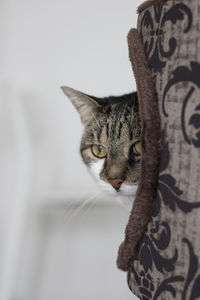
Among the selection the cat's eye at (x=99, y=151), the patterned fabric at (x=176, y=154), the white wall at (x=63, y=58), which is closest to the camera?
the patterned fabric at (x=176, y=154)

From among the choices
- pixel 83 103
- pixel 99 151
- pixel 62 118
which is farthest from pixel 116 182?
pixel 62 118

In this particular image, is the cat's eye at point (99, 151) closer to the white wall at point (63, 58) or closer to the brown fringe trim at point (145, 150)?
the brown fringe trim at point (145, 150)

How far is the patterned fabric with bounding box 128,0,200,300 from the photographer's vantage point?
1.16 feet

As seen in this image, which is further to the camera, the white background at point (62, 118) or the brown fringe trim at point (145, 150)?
the white background at point (62, 118)

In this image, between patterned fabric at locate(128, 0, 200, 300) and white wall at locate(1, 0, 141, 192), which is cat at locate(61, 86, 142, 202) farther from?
white wall at locate(1, 0, 141, 192)

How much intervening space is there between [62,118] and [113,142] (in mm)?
803

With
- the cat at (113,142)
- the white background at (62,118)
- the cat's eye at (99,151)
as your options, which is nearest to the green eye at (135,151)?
the cat at (113,142)

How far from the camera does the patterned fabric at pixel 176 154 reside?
1.16 feet

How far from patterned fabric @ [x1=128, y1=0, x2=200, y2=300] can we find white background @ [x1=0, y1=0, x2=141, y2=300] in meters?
1.05

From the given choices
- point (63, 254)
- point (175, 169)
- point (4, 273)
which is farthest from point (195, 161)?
point (63, 254)

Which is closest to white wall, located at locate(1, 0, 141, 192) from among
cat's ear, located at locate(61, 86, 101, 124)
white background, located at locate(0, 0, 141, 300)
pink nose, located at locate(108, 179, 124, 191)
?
white background, located at locate(0, 0, 141, 300)

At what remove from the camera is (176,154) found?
1.21 ft

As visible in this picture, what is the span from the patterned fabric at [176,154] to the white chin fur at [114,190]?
35cm

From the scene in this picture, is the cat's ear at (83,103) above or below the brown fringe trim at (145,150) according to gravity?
above
